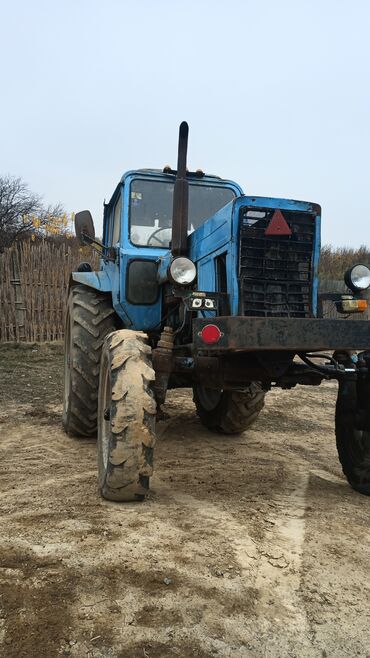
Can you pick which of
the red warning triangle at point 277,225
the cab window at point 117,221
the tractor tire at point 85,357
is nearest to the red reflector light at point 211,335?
the red warning triangle at point 277,225

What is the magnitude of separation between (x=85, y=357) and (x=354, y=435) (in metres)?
2.27

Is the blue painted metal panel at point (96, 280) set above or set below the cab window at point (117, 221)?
below

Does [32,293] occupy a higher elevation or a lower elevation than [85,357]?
higher

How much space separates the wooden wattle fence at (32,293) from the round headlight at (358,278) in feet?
28.1

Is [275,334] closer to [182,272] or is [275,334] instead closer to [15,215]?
[182,272]

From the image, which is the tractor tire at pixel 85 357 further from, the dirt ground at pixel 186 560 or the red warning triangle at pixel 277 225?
the red warning triangle at pixel 277 225

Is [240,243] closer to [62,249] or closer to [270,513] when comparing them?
[270,513]

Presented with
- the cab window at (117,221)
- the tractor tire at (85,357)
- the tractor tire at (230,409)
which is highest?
the cab window at (117,221)

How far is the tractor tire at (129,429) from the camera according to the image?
308 centimetres

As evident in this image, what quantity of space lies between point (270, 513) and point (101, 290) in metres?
2.68

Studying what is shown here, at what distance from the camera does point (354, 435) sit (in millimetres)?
3877

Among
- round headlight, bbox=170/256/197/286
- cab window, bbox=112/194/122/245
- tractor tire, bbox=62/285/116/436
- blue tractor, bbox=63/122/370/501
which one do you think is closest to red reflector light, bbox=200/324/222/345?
blue tractor, bbox=63/122/370/501

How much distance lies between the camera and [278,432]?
591 cm

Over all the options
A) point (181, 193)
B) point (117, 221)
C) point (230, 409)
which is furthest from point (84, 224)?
point (230, 409)
